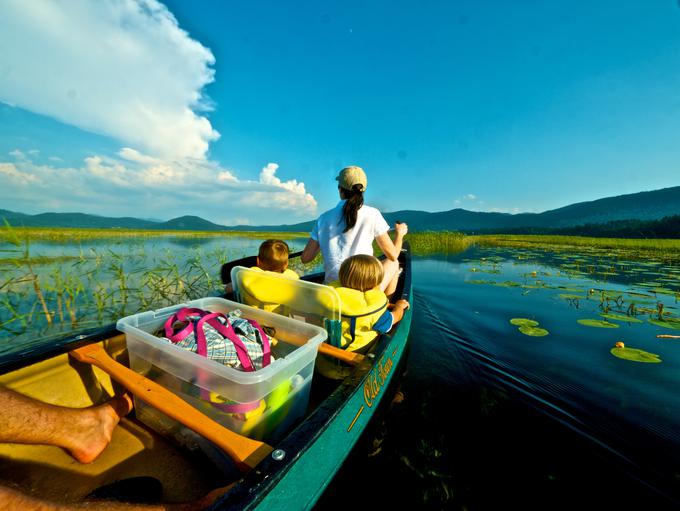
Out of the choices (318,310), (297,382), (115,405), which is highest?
(318,310)

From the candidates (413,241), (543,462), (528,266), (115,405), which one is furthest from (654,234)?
(115,405)

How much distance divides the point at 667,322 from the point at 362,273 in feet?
19.2

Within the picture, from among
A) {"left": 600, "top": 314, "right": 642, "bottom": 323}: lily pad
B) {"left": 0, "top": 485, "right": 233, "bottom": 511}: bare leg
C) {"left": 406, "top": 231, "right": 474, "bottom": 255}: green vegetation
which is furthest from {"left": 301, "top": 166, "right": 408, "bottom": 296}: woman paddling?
{"left": 406, "top": 231, "right": 474, "bottom": 255}: green vegetation

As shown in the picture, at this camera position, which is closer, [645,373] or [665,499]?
[665,499]

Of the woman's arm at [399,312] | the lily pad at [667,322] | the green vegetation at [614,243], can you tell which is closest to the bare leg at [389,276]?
the woman's arm at [399,312]

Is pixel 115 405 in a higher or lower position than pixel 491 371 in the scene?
higher

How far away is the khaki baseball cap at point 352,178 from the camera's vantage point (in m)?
3.19

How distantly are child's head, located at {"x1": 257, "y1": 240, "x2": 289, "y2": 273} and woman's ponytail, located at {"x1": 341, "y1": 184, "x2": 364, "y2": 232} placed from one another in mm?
836

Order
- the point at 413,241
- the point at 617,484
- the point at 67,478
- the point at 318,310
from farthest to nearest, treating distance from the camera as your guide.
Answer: the point at 413,241 → the point at 318,310 → the point at 617,484 → the point at 67,478

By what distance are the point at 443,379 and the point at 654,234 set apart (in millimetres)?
55413

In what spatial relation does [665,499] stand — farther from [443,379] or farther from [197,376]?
[197,376]

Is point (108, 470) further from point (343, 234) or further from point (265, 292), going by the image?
point (343, 234)

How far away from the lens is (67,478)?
5.11 ft

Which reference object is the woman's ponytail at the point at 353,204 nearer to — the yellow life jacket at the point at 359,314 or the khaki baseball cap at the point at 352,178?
the khaki baseball cap at the point at 352,178
